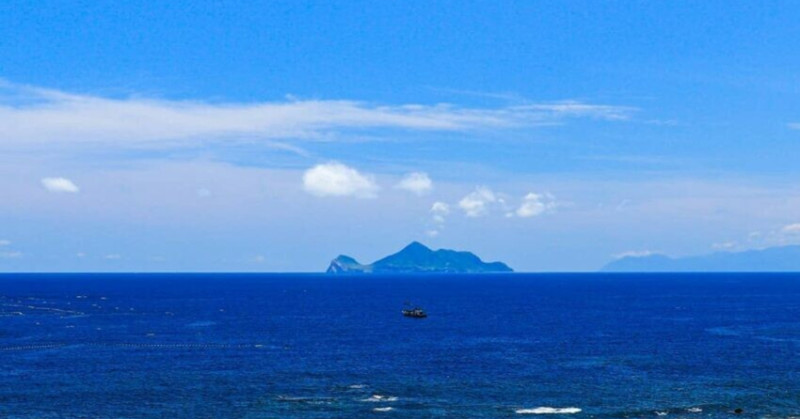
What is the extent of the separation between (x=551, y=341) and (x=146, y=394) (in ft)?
332

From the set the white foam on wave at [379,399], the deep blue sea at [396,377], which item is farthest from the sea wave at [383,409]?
the white foam on wave at [379,399]

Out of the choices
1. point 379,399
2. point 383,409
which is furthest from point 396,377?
point 383,409

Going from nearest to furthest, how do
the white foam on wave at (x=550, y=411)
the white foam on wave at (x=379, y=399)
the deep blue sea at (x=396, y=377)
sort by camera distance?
the white foam on wave at (x=550, y=411) < the deep blue sea at (x=396, y=377) < the white foam on wave at (x=379, y=399)

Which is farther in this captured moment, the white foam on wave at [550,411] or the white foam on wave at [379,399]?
the white foam on wave at [379,399]

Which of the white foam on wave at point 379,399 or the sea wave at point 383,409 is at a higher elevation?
the white foam on wave at point 379,399

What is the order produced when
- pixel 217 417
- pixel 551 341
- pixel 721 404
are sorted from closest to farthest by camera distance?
pixel 217 417
pixel 721 404
pixel 551 341

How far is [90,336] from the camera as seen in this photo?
199 meters

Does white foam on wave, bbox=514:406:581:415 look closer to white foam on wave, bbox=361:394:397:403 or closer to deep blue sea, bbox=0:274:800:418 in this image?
deep blue sea, bbox=0:274:800:418

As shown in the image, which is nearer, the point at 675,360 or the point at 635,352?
the point at 675,360

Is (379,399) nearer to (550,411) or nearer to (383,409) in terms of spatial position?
(383,409)

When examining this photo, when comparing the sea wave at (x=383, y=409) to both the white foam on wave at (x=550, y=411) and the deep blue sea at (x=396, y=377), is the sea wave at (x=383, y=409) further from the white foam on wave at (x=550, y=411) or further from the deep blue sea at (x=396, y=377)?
the white foam on wave at (x=550, y=411)

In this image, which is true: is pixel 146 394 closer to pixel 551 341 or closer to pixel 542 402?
pixel 542 402

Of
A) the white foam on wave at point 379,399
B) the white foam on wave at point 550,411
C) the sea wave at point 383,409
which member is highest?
the white foam on wave at point 379,399

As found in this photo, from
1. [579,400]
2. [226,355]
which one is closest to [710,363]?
[579,400]
